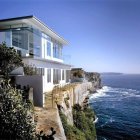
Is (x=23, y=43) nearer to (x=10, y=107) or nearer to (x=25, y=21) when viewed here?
(x=25, y=21)

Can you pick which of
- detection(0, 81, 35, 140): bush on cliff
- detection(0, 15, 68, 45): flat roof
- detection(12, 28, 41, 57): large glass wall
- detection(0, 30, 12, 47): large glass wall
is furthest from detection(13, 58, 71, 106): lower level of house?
detection(0, 81, 35, 140): bush on cliff

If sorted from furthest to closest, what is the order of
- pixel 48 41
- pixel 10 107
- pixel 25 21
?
1. pixel 48 41
2. pixel 25 21
3. pixel 10 107

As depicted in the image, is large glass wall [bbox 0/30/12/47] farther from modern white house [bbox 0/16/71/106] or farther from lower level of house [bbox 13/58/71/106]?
lower level of house [bbox 13/58/71/106]

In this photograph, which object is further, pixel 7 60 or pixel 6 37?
pixel 6 37

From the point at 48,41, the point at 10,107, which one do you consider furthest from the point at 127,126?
the point at 10,107

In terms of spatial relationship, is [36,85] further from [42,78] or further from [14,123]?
[14,123]

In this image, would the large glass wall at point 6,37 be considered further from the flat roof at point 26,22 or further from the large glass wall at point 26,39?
the flat roof at point 26,22

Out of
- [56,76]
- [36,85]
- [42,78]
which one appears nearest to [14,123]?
[42,78]

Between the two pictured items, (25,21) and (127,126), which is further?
(127,126)

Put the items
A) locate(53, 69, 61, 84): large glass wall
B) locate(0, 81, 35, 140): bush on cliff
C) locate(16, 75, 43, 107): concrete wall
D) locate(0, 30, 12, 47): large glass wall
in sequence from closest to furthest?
locate(0, 81, 35, 140): bush on cliff
locate(16, 75, 43, 107): concrete wall
locate(0, 30, 12, 47): large glass wall
locate(53, 69, 61, 84): large glass wall

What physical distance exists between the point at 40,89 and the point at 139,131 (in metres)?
26.9

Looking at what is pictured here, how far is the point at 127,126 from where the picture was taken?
44000mm

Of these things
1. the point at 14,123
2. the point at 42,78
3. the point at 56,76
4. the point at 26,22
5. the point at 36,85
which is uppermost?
the point at 26,22

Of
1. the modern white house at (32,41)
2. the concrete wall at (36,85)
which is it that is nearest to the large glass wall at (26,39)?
the modern white house at (32,41)
